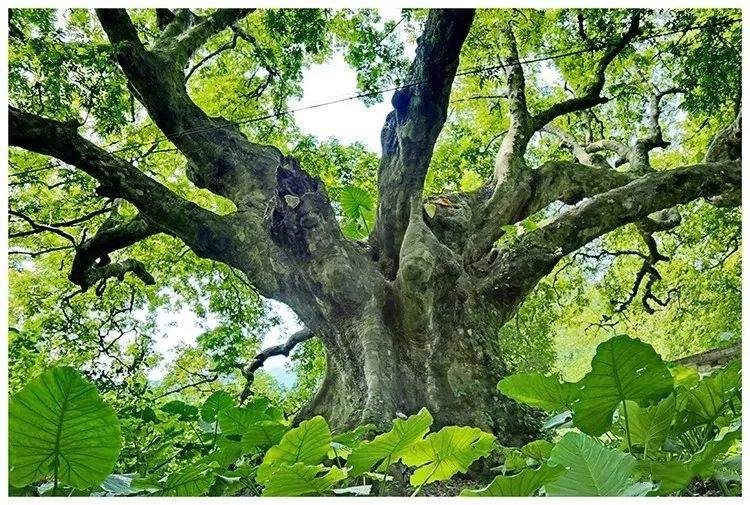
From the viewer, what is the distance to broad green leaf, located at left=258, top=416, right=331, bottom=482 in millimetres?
936

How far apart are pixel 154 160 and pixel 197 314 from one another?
8.01 feet

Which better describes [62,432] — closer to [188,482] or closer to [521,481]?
[188,482]

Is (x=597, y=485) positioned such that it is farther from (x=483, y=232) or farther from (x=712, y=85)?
(x=712, y=85)

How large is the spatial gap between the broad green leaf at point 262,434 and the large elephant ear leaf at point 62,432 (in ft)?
1.25

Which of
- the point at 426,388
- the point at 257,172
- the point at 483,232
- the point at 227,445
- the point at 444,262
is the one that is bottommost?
the point at 227,445

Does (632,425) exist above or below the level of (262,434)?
below

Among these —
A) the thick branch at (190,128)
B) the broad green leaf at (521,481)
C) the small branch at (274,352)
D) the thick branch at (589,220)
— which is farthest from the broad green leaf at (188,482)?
the small branch at (274,352)

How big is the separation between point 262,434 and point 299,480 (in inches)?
14.3

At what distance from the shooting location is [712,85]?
561 cm

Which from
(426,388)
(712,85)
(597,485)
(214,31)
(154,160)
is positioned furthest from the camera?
(154,160)

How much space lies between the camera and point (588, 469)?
77 centimetres

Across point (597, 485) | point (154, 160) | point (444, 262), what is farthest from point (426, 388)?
point (154, 160)

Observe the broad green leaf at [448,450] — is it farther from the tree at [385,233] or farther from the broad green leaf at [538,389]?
the tree at [385,233]

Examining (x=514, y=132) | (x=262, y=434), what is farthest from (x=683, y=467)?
(x=514, y=132)
